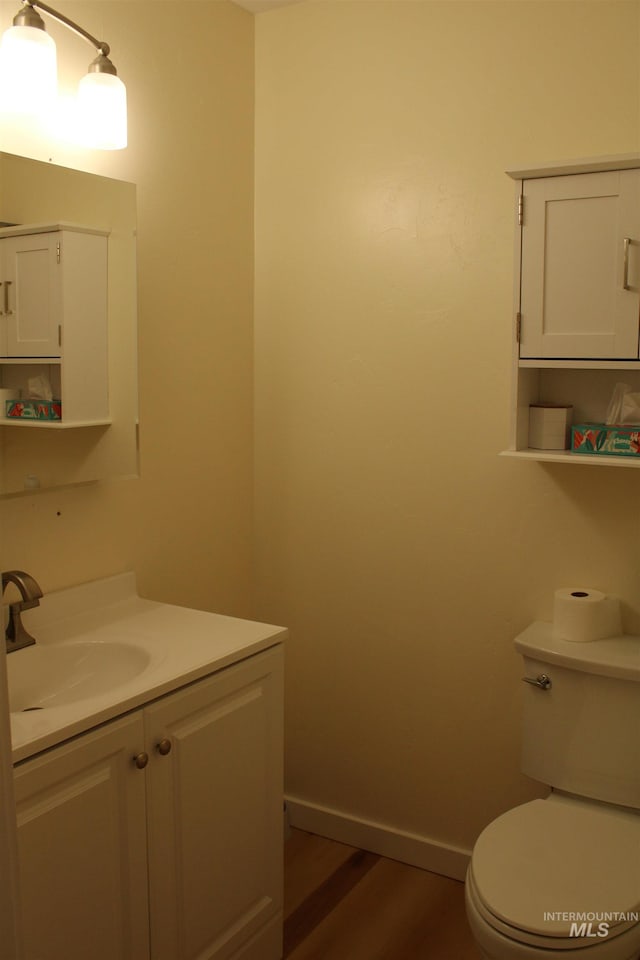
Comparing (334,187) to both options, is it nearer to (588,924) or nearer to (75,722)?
(75,722)

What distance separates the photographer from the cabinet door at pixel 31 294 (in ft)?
6.01

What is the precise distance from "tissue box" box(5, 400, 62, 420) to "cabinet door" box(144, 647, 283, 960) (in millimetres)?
686

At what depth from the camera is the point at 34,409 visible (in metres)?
1.89

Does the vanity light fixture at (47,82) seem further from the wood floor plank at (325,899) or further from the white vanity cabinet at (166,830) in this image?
the wood floor plank at (325,899)

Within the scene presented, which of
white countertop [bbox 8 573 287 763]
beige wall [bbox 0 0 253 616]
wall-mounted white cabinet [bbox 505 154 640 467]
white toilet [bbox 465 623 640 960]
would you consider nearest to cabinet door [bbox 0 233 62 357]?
beige wall [bbox 0 0 253 616]

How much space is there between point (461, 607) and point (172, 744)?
1023 mm

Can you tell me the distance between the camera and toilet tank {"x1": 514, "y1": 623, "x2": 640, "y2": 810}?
2.02 metres

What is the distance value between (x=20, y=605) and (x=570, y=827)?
4.31 feet

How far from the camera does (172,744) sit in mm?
1750

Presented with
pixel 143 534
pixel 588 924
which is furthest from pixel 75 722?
pixel 588 924

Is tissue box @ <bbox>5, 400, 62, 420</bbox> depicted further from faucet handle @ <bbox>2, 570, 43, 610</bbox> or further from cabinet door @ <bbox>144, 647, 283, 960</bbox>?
cabinet door @ <bbox>144, 647, 283, 960</bbox>

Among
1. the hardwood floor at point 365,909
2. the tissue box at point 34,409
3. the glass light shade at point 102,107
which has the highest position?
the glass light shade at point 102,107

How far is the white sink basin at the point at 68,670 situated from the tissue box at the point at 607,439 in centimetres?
115

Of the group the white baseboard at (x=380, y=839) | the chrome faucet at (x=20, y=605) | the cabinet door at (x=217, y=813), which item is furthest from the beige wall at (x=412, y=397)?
the chrome faucet at (x=20, y=605)
